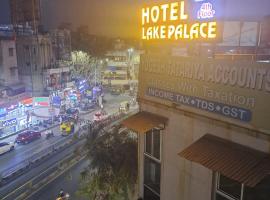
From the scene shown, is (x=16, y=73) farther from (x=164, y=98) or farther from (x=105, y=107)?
(x=164, y=98)

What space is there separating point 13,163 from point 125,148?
61.5ft

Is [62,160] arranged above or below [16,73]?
below

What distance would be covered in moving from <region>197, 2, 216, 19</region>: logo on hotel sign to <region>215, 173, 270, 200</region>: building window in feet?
15.8

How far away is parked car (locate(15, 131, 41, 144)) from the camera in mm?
36866

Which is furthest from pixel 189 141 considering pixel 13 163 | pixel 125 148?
pixel 13 163

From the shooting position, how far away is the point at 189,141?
8914 millimetres

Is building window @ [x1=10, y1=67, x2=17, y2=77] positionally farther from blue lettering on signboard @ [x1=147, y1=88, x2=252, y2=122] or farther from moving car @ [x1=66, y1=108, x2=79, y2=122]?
blue lettering on signboard @ [x1=147, y1=88, x2=252, y2=122]

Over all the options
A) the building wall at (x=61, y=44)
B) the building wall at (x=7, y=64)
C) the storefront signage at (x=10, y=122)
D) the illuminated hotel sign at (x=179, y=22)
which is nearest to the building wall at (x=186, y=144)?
the illuminated hotel sign at (x=179, y=22)

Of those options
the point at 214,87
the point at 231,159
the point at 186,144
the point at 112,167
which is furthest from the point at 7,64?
the point at 231,159

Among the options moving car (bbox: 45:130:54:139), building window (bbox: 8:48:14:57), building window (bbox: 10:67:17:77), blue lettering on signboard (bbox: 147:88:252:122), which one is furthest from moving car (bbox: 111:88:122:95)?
blue lettering on signboard (bbox: 147:88:252:122)

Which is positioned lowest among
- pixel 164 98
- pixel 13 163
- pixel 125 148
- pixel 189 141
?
pixel 13 163

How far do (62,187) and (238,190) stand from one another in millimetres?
21447

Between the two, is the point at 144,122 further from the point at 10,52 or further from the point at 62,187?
the point at 10,52

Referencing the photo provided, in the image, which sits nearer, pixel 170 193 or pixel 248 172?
pixel 248 172
